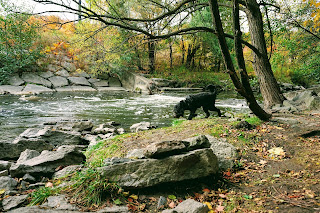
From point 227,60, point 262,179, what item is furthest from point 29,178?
point 227,60

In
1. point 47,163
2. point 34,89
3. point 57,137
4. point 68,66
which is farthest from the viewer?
point 68,66

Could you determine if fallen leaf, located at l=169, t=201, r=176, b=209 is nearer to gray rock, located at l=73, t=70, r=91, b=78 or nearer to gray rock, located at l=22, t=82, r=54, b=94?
gray rock, located at l=22, t=82, r=54, b=94

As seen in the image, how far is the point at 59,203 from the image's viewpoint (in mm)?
2320

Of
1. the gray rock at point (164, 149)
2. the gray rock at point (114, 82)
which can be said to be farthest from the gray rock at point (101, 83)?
the gray rock at point (164, 149)

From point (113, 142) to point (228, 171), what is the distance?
265 cm

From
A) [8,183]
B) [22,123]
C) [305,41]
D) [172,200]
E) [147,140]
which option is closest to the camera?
[172,200]

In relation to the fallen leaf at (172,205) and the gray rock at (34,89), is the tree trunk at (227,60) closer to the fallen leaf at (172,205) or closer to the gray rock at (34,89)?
the fallen leaf at (172,205)

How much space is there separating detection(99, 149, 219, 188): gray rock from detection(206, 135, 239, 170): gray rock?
496 millimetres

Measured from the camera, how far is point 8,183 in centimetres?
282

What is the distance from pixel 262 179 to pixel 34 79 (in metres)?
21.7

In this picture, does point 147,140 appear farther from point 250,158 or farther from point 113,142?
point 250,158

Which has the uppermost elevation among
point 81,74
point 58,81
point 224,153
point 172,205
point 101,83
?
point 81,74

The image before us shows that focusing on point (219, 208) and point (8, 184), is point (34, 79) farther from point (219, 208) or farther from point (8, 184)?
point (219, 208)

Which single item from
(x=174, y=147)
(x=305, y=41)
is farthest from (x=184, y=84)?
(x=174, y=147)
